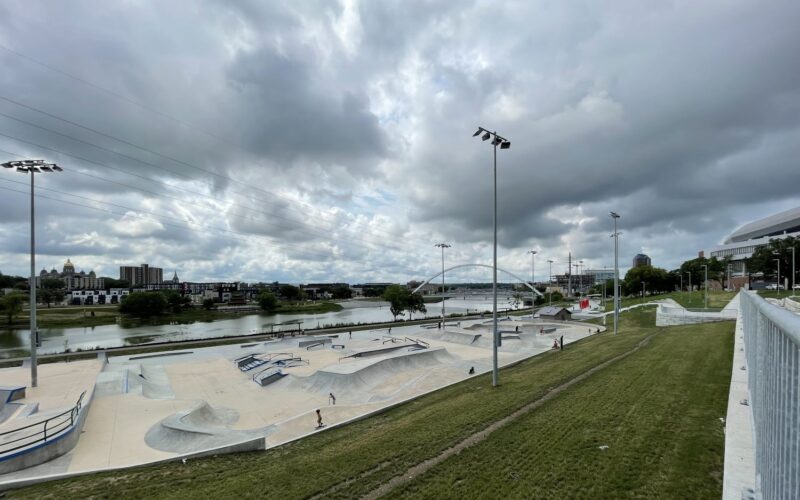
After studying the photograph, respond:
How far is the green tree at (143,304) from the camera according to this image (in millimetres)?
89625

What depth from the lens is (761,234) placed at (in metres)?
110

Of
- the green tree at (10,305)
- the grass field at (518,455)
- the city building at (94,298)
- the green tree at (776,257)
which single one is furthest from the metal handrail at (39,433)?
the city building at (94,298)

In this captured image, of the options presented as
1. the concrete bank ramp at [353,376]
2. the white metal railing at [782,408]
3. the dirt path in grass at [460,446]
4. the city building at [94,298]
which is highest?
the white metal railing at [782,408]

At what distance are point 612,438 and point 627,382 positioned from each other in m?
5.84

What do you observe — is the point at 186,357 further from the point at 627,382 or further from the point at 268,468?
the point at 627,382

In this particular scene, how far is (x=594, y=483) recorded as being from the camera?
23.5ft

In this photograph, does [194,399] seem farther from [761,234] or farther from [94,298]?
[94,298]

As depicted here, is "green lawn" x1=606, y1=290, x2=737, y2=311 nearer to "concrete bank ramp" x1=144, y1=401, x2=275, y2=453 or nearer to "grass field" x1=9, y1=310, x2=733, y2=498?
"grass field" x1=9, y1=310, x2=733, y2=498

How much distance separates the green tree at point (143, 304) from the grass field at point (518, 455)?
320 ft

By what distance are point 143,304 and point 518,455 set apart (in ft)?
350

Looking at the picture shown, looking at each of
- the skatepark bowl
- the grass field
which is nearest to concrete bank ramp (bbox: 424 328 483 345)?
the skatepark bowl

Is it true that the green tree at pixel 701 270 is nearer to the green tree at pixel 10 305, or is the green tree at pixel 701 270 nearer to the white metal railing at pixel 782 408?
the white metal railing at pixel 782 408

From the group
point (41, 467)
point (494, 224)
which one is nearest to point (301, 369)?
point (41, 467)

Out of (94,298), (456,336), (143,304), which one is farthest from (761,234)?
(94,298)
